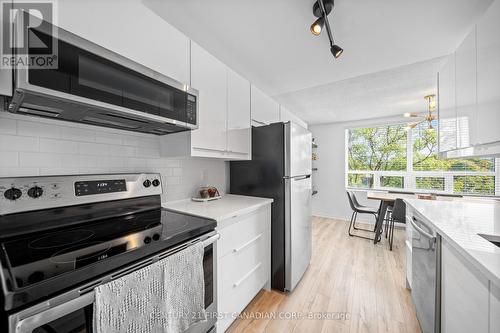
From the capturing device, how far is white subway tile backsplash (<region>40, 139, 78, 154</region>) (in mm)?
1021

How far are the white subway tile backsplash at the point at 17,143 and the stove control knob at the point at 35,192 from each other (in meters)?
0.21

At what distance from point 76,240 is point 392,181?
5.12m

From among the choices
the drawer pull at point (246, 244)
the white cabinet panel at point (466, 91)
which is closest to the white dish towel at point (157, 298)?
the drawer pull at point (246, 244)

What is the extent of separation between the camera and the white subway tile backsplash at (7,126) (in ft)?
2.97

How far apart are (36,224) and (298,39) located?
2.06 metres

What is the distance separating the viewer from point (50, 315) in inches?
21.3

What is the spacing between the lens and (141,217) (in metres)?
1.22

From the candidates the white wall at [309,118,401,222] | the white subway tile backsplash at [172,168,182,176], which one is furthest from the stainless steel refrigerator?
the white wall at [309,118,401,222]

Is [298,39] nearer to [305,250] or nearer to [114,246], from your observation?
[114,246]

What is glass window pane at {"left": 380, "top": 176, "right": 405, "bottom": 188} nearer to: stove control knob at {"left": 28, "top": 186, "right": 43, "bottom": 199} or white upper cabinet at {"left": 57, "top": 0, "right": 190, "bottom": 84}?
white upper cabinet at {"left": 57, "top": 0, "right": 190, "bottom": 84}

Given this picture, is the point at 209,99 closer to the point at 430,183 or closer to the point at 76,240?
the point at 76,240

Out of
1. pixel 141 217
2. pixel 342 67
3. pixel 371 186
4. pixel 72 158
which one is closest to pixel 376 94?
pixel 342 67

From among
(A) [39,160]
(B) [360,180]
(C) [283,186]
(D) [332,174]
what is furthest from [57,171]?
(B) [360,180]

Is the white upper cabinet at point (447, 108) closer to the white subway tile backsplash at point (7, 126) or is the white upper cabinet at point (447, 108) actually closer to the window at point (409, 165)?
the window at point (409, 165)
